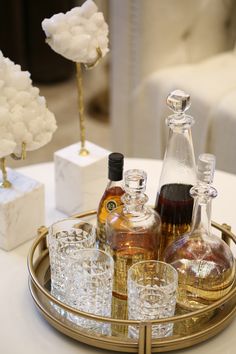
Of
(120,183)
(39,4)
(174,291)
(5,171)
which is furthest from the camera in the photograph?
(39,4)

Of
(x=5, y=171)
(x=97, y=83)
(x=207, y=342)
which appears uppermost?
(x=5, y=171)

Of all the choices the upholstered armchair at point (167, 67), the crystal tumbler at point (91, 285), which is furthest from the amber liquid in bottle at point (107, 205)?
the upholstered armchair at point (167, 67)

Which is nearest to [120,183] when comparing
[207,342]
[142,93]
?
[207,342]

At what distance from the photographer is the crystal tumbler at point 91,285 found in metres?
0.83

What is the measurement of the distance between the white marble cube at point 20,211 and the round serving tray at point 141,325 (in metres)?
0.14

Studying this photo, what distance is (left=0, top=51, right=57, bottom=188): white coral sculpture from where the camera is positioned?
0.98 meters

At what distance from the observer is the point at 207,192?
84cm

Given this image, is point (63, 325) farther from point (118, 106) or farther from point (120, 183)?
point (118, 106)

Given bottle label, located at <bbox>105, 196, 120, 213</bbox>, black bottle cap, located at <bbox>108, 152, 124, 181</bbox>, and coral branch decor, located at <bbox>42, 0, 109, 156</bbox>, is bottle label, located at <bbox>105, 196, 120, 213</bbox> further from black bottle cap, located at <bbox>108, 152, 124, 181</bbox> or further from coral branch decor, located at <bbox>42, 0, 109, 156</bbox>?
coral branch decor, located at <bbox>42, 0, 109, 156</bbox>

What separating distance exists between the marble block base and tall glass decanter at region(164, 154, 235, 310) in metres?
0.31

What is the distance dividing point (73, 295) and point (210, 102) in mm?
1065

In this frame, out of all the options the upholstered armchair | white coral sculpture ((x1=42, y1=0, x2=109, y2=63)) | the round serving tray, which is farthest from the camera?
the upholstered armchair

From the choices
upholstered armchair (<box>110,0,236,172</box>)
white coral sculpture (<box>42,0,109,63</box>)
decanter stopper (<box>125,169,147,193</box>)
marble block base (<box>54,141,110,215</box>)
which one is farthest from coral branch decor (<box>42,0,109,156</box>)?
upholstered armchair (<box>110,0,236,172</box>)

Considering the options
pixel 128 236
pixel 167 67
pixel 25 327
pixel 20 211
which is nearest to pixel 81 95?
pixel 20 211
